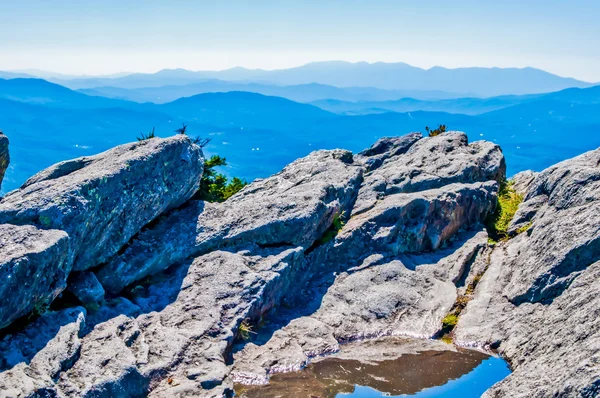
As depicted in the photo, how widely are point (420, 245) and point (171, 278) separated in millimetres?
9060

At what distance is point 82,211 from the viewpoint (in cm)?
1376

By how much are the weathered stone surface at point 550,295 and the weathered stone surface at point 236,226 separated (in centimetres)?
584

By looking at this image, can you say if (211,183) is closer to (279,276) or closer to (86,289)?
(279,276)

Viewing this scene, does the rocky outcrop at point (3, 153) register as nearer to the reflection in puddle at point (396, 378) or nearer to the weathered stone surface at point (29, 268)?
the weathered stone surface at point (29, 268)

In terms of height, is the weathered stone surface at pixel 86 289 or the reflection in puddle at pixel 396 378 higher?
the weathered stone surface at pixel 86 289

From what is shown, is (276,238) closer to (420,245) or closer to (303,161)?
(420,245)

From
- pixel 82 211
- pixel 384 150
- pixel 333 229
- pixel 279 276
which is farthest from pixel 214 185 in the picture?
pixel 384 150

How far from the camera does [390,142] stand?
2750 centimetres

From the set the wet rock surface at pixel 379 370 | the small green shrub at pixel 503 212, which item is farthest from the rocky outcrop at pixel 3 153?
the small green shrub at pixel 503 212

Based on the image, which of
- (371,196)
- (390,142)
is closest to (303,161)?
(371,196)

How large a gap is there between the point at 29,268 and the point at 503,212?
57.4 feet

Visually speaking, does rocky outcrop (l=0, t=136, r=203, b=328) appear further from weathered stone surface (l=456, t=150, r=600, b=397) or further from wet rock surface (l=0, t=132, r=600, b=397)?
weathered stone surface (l=456, t=150, r=600, b=397)

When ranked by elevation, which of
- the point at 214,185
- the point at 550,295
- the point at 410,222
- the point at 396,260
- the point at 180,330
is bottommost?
the point at 180,330

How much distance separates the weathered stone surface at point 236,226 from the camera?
1556cm
